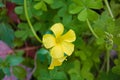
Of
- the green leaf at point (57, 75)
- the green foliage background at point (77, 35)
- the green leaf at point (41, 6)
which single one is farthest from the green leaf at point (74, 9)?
the green leaf at point (57, 75)

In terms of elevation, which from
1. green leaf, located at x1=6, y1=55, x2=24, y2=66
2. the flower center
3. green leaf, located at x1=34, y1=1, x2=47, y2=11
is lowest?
green leaf, located at x1=6, y1=55, x2=24, y2=66

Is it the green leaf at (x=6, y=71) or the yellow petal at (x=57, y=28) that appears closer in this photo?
the yellow petal at (x=57, y=28)

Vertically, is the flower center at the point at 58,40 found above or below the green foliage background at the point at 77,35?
above

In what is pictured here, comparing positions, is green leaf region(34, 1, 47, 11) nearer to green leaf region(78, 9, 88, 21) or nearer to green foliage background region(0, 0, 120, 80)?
green foliage background region(0, 0, 120, 80)

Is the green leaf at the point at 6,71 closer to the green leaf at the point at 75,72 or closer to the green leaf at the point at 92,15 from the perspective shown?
the green leaf at the point at 75,72

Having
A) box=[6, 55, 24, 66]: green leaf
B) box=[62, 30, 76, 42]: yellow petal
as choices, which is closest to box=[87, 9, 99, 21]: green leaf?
box=[62, 30, 76, 42]: yellow petal
